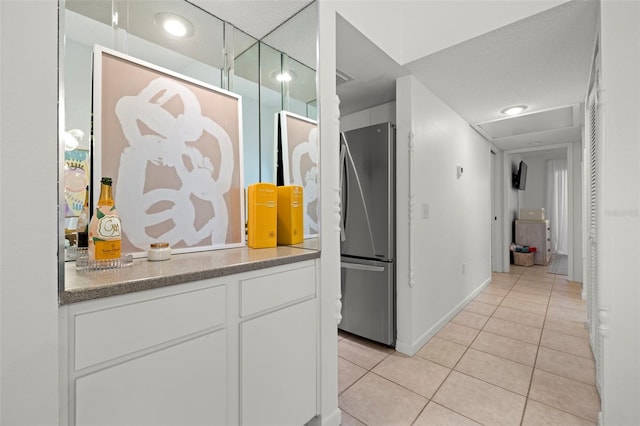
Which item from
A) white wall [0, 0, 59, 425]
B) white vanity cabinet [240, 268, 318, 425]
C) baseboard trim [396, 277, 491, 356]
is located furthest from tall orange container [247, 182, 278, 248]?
baseboard trim [396, 277, 491, 356]

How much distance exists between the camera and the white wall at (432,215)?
243cm

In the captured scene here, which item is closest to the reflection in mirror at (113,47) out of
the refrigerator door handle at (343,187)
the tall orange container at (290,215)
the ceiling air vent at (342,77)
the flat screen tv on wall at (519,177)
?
the tall orange container at (290,215)

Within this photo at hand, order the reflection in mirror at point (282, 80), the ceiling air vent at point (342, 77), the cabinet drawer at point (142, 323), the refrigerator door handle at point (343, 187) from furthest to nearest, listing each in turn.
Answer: the refrigerator door handle at point (343, 187) → the ceiling air vent at point (342, 77) → the reflection in mirror at point (282, 80) → the cabinet drawer at point (142, 323)

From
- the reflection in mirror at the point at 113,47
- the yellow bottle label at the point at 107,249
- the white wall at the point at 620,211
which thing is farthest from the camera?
the white wall at the point at 620,211

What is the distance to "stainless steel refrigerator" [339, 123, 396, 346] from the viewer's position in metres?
2.50

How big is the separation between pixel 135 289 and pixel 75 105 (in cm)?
82

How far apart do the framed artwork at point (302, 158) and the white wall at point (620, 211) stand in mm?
1451

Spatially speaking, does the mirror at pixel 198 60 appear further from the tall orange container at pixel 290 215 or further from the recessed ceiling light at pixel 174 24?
the tall orange container at pixel 290 215

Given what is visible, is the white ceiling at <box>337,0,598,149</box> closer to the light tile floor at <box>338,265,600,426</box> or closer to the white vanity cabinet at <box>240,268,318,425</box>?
Result: the white vanity cabinet at <box>240,268,318,425</box>

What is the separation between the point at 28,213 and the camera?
0.74m

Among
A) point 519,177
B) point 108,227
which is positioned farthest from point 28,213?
point 519,177

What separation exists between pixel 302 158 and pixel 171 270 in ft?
3.18

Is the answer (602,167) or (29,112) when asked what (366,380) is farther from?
(29,112)

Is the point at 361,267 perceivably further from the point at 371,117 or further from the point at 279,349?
the point at 371,117
